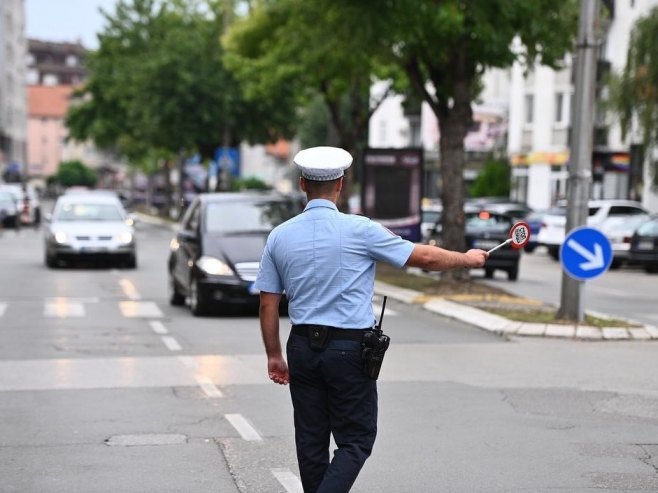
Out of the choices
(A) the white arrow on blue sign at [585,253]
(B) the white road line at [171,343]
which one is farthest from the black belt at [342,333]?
(A) the white arrow on blue sign at [585,253]

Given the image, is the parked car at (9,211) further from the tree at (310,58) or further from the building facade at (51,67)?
the building facade at (51,67)

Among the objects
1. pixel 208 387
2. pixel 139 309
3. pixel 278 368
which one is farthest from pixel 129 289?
pixel 278 368

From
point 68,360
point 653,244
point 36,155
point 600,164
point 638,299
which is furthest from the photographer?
point 36,155

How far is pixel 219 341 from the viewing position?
1402cm

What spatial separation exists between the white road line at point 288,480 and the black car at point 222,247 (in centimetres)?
892

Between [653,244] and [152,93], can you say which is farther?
[152,93]

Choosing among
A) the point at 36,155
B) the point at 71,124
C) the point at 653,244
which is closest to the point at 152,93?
the point at 71,124

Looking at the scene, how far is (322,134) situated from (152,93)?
1636 inches

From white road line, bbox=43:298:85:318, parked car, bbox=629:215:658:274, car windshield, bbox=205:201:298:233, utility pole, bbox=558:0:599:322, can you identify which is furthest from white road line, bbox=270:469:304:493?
parked car, bbox=629:215:658:274

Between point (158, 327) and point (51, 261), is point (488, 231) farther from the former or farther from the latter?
point (158, 327)

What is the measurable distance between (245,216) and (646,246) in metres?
16.2

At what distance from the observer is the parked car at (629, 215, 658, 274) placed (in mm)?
31516

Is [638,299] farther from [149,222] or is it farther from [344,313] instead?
[149,222]

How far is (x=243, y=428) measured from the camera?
28.6 feet
